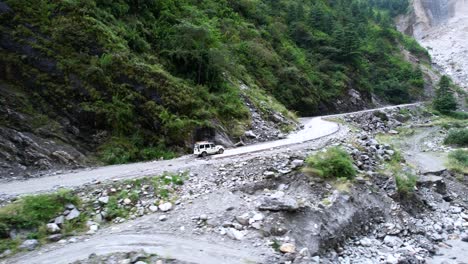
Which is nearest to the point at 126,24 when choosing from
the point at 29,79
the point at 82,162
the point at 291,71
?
the point at 29,79

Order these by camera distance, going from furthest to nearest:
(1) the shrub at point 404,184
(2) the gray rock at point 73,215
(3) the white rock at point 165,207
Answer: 1. (1) the shrub at point 404,184
2. (3) the white rock at point 165,207
3. (2) the gray rock at point 73,215

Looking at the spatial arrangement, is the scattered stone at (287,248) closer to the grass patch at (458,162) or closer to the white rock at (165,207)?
the white rock at (165,207)

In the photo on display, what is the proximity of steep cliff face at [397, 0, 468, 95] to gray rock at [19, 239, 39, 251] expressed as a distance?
112761mm

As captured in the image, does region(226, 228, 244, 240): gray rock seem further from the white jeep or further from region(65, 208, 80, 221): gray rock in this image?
the white jeep

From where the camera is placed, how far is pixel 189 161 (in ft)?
53.9

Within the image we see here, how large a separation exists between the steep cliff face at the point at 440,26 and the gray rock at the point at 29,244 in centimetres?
11276

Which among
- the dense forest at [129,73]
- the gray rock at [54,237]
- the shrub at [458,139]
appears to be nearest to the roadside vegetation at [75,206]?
the gray rock at [54,237]

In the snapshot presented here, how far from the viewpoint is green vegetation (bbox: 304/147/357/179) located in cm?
1384

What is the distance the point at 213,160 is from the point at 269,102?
54.4 ft

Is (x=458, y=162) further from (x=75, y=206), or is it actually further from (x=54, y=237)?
(x=54, y=237)

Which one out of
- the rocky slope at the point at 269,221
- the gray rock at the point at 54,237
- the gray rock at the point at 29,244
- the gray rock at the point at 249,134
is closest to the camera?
the gray rock at the point at 29,244

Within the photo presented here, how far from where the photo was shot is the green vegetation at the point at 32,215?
9.51 metres

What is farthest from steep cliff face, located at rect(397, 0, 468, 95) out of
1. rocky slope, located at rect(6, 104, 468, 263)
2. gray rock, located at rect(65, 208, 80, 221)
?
gray rock, located at rect(65, 208, 80, 221)

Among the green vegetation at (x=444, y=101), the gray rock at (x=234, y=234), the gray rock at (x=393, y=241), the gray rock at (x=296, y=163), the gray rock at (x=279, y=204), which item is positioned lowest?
the gray rock at (x=393, y=241)
